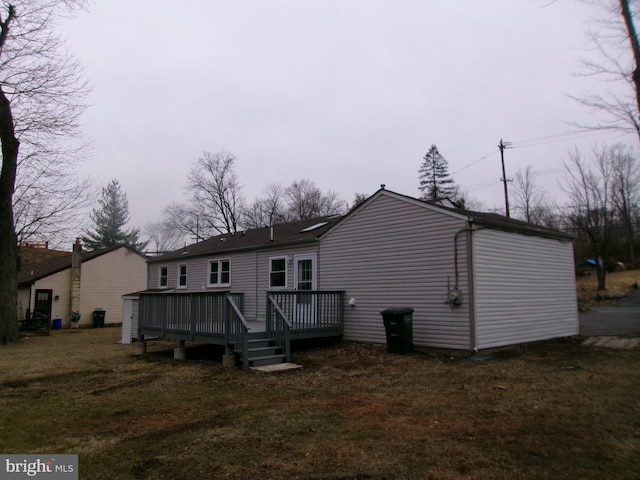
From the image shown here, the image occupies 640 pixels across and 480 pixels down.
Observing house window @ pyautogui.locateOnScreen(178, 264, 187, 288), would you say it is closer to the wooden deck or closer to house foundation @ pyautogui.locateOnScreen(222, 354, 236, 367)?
the wooden deck

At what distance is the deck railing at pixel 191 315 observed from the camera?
9.98m

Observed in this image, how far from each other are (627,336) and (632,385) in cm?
629

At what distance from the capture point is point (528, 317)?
11039 mm

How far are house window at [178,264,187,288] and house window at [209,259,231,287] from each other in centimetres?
197

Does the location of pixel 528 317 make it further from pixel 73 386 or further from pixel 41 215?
pixel 41 215

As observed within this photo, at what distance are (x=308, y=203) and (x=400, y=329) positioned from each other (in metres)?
33.6

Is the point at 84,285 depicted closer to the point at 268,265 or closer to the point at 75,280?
the point at 75,280

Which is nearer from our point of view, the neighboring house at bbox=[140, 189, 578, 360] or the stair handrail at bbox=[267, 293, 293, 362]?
the neighboring house at bbox=[140, 189, 578, 360]

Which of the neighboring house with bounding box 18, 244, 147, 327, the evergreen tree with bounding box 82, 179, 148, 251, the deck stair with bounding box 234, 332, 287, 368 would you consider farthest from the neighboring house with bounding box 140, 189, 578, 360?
the evergreen tree with bounding box 82, 179, 148, 251

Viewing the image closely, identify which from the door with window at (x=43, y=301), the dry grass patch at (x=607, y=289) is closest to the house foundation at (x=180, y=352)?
the door with window at (x=43, y=301)

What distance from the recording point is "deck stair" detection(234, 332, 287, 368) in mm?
9586

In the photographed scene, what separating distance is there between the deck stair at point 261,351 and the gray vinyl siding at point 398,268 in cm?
262

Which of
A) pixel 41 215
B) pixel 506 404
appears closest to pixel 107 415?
pixel 506 404

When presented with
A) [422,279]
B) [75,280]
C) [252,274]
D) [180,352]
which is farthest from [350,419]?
[75,280]
